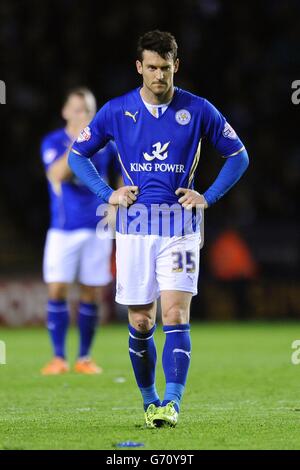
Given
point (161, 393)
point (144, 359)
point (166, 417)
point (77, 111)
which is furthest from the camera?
point (77, 111)

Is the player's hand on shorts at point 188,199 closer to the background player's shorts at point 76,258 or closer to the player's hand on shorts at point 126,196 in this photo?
the player's hand on shorts at point 126,196

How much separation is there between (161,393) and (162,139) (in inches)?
83.1

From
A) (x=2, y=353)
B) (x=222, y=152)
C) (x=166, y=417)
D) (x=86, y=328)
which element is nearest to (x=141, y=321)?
(x=166, y=417)

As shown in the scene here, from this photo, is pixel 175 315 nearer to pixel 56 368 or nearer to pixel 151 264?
pixel 151 264

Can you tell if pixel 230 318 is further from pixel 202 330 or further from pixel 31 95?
pixel 31 95

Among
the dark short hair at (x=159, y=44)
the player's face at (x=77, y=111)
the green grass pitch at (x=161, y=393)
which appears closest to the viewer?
the green grass pitch at (x=161, y=393)

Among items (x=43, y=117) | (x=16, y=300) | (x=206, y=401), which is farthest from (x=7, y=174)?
(x=206, y=401)

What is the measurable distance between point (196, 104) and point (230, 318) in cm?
921

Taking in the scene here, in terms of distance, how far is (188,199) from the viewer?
5242 mm

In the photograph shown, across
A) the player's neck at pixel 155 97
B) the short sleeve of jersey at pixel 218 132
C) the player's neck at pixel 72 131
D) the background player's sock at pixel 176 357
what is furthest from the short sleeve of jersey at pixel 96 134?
the player's neck at pixel 72 131

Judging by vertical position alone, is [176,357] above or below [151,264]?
below

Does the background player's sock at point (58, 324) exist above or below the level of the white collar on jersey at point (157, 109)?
below

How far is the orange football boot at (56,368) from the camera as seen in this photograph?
832 cm

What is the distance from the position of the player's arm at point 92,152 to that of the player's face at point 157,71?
0.31 metres
